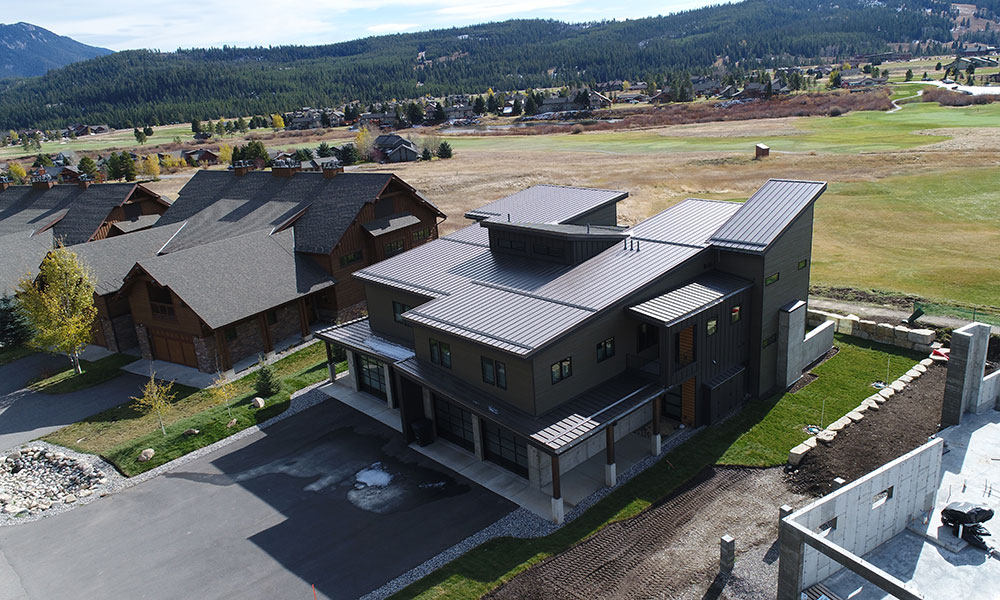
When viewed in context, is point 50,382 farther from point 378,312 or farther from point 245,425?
point 378,312

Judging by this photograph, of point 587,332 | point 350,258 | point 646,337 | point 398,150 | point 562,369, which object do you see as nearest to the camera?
point 562,369

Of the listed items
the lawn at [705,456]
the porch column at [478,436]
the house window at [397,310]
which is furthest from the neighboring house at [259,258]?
the lawn at [705,456]

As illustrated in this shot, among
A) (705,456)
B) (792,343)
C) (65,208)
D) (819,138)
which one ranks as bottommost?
(705,456)

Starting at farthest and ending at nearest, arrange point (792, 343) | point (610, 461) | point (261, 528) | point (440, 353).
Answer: point (792, 343) → point (440, 353) → point (610, 461) → point (261, 528)

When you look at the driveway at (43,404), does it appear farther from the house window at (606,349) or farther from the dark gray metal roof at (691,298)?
the dark gray metal roof at (691,298)

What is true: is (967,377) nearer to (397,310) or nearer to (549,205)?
(549,205)

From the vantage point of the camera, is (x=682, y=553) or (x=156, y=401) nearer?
(x=682, y=553)

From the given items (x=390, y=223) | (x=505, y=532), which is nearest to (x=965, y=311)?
(x=505, y=532)
